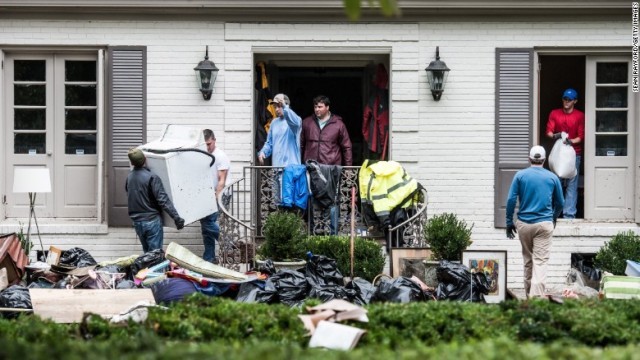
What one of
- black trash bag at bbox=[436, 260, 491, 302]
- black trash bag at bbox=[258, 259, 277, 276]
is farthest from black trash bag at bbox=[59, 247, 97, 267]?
black trash bag at bbox=[436, 260, 491, 302]

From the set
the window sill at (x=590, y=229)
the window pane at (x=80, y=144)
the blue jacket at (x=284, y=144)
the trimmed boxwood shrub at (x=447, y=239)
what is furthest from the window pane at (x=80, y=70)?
the window sill at (x=590, y=229)

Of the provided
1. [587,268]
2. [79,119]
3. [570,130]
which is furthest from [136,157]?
[570,130]

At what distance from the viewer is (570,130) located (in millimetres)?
16656

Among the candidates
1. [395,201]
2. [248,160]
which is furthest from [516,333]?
[248,160]

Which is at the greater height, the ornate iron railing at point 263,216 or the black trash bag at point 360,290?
the ornate iron railing at point 263,216

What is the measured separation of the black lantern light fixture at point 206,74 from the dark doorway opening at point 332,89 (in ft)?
9.61

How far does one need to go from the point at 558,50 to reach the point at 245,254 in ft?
17.1

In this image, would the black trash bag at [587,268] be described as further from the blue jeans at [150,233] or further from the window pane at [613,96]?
the blue jeans at [150,233]

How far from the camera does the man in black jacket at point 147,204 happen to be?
1466cm

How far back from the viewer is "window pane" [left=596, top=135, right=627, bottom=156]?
1647cm

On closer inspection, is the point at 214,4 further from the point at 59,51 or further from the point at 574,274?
the point at 574,274

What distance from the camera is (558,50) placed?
16.2 metres

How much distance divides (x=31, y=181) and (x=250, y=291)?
3884 millimetres

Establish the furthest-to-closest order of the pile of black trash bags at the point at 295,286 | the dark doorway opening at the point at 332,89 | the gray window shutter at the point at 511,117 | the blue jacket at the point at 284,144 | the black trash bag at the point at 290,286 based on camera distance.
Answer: the dark doorway opening at the point at 332,89
the gray window shutter at the point at 511,117
the blue jacket at the point at 284,144
the black trash bag at the point at 290,286
the pile of black trash bags at the point at 295,286
